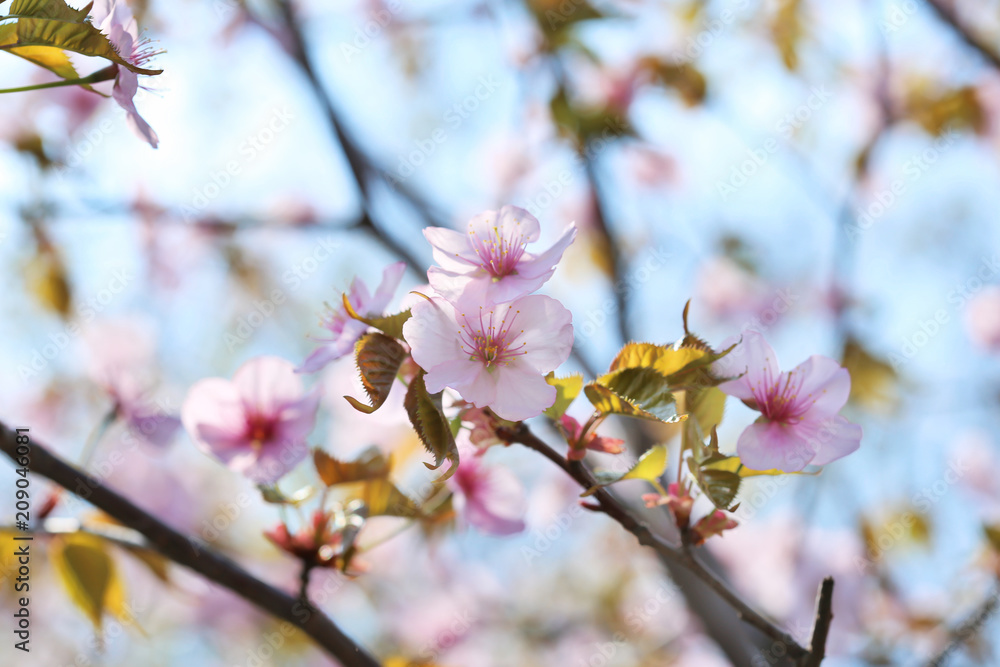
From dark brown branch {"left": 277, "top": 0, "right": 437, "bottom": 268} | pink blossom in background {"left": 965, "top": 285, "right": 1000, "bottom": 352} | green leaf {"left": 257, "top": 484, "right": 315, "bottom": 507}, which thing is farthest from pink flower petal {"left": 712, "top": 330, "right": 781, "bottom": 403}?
pink blossom in background {"left": 965, "top": 285, "right": 1000, "bottom": 352}

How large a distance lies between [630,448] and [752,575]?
91cm

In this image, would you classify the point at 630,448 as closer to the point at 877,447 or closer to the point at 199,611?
the point at 199,611

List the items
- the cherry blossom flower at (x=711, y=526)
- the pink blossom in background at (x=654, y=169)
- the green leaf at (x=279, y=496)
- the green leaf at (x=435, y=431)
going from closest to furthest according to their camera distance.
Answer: the green leaf at (x=435, y=431) → the cherry blossom flower at (x=711, y=526) → the green leaf at (x=279, y=496) → the pink blossom in background at (x=654, y=169)

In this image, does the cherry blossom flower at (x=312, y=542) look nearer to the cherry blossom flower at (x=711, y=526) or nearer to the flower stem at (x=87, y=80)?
the cherry blossom flower at (x=711, y=526)

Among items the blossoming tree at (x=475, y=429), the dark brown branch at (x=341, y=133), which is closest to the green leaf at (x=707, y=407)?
the blossoming tree at (x=475, y=429)

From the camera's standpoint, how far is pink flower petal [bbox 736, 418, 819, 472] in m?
0.65

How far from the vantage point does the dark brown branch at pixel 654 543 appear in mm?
682

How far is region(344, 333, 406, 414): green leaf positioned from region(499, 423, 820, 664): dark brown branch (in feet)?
0.43

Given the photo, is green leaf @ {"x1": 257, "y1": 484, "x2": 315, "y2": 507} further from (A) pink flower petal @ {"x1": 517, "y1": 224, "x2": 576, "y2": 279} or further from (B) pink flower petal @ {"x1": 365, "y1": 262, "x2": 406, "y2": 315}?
(A) pink flower petal @ {"x1": 517, "y1": 224, "x2": 576, "y2": 279}

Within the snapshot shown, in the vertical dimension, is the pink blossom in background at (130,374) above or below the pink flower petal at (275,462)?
below

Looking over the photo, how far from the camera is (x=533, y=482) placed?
3297 millimetres

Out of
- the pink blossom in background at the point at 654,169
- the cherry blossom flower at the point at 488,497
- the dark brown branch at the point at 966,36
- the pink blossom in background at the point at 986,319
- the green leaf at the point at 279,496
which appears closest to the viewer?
the green leaf at the point at 279,496

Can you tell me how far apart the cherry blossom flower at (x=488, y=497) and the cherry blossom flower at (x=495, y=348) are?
31 cm

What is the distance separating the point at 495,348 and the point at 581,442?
5.0 inches
